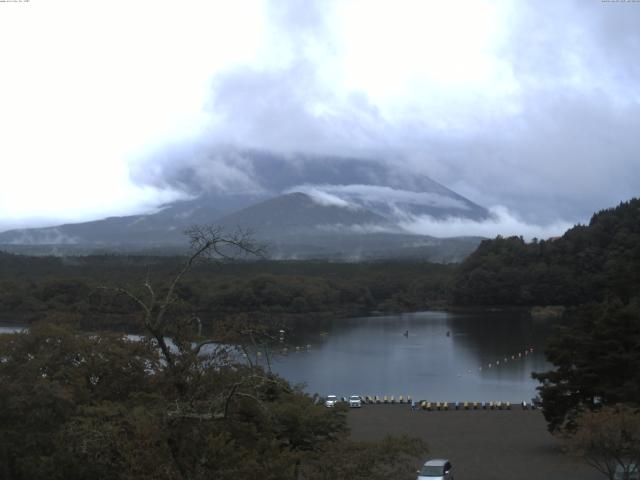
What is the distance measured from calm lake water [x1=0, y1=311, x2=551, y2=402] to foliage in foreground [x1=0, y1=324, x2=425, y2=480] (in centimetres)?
992

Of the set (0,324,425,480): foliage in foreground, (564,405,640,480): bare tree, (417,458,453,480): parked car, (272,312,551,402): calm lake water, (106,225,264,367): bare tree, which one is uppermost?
(106,225,264,367): bare tree

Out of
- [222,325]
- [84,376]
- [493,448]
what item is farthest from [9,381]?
[493,448]

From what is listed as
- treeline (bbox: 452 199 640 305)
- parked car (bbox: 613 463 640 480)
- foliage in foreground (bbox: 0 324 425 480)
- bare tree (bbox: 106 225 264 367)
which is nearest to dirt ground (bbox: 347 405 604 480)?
parked car (bbox: 613 463 640 480)

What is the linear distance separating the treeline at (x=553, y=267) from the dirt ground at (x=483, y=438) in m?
37.3

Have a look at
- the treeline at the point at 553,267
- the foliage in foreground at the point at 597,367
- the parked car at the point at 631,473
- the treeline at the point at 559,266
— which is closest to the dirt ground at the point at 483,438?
the parked car at the point at 631,473

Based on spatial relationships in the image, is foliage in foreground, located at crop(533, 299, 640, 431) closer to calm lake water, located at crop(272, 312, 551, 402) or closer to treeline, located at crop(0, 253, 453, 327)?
calm lake water, located at crop(272, 312, 551, 402)

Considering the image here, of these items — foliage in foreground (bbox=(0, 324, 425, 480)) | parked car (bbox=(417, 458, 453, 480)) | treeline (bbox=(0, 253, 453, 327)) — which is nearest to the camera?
foliage in foreground (bbox=(0, 324, 425, 480))

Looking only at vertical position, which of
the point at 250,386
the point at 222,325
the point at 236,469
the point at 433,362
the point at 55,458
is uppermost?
the point at 222,325

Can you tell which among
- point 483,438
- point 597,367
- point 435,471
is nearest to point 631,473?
point 435,471

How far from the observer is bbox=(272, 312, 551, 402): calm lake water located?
2733cm

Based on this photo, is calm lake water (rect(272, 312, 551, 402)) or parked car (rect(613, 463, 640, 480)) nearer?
parked car (rect(613, 463, 640, 480))

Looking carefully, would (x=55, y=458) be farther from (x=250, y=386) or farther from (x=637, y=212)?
(x=637, y=212)

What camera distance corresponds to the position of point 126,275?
191 feet

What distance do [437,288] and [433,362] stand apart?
32.6m
